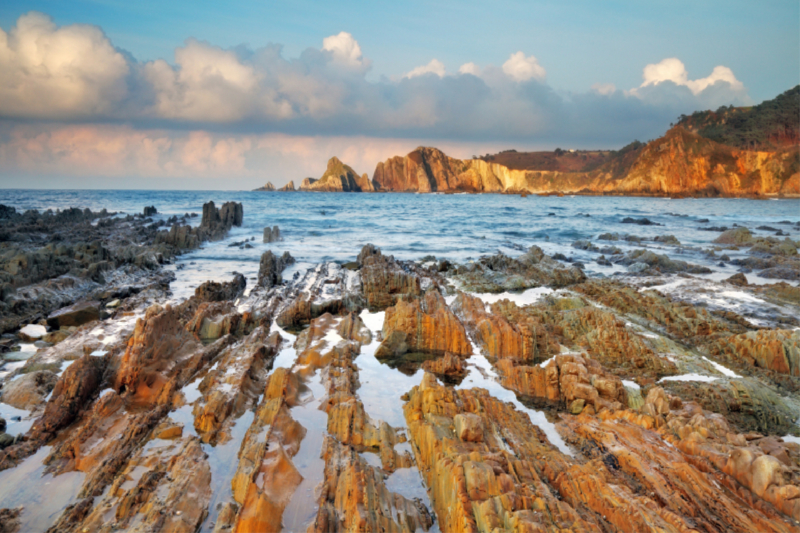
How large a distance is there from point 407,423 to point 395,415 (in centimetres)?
35

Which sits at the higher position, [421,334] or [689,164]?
[689,164]

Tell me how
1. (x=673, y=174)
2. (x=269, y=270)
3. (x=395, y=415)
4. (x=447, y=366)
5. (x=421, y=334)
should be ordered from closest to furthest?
(x=395, y=415) → (x=447, y=366) → (x=421, y=334) → (x=269, y=270) → (x=673, y=174)

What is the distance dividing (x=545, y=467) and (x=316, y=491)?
2.32 metres

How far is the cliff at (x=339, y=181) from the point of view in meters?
165

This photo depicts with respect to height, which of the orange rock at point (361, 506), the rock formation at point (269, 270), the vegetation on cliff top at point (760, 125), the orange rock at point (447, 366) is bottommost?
the orange rock at point (447, 366)

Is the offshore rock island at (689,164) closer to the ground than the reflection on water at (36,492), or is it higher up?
higher up

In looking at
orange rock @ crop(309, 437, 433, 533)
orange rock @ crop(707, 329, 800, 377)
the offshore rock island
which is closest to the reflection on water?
orange rock @ crop(309, 437, 433, 533)

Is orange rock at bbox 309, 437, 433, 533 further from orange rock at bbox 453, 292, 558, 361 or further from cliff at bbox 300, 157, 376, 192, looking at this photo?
cliff at bbox 300, 157, 376, 192

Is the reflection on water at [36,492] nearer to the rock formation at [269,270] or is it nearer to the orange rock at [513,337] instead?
the orange rock at [513,337]

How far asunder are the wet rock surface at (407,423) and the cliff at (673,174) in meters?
104

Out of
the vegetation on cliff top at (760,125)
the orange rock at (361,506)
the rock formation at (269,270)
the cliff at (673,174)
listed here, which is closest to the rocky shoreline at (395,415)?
the orange rock at (361,506)

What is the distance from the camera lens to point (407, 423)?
17.4 ft

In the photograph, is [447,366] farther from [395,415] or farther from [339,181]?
[339,181]

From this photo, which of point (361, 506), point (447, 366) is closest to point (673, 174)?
point (447, 366)
